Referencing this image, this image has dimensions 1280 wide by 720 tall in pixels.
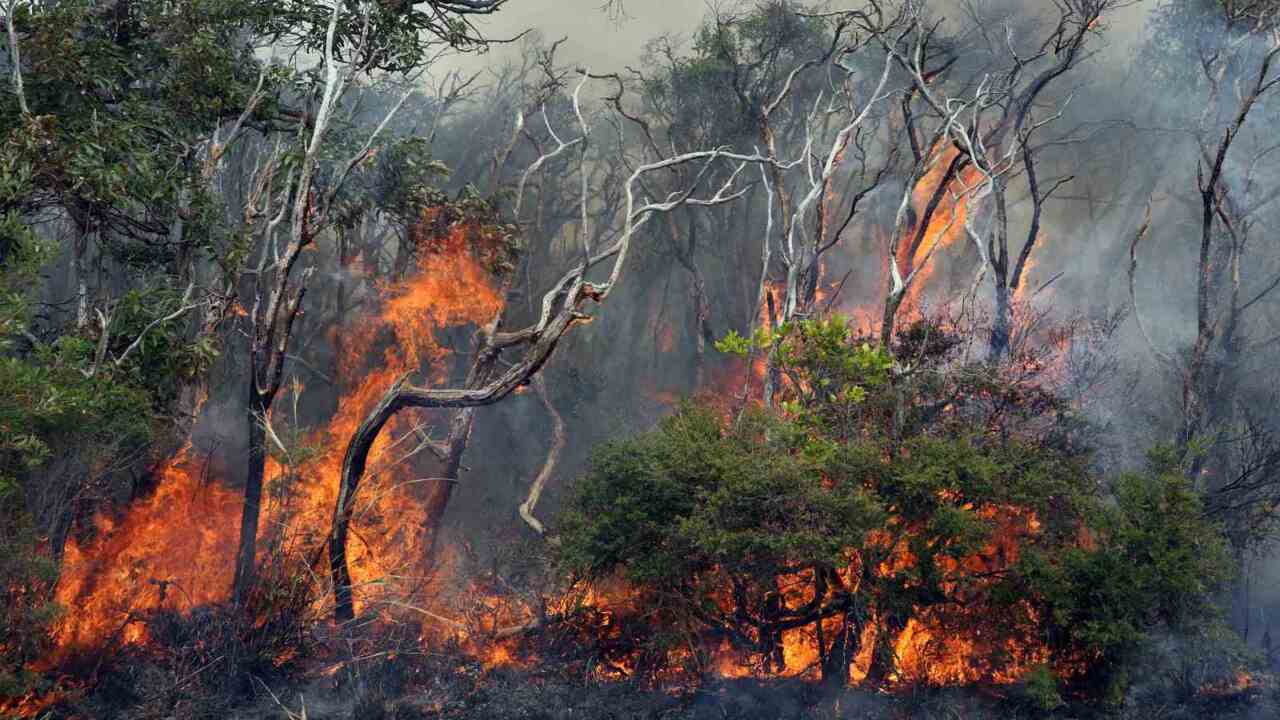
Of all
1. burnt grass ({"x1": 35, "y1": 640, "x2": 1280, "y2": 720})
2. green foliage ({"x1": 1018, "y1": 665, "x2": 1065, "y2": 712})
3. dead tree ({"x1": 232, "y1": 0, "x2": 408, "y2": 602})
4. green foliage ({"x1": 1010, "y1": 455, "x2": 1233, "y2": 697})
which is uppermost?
dead tree ({"x1": 232, "y1": 0, "x2": 408, "y2": 602})

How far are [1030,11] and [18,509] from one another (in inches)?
991

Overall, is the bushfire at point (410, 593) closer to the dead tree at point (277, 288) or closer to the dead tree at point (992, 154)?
the dead tree at point (277, 288)

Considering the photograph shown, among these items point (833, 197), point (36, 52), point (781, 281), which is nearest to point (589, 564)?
point (36, 52)

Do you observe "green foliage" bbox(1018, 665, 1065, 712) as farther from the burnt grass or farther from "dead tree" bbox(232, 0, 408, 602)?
"dead tree" bbox(232, 0, 408, 602)

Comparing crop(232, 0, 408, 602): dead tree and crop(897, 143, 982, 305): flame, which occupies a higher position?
crop(897, 143, 982, 305): flame

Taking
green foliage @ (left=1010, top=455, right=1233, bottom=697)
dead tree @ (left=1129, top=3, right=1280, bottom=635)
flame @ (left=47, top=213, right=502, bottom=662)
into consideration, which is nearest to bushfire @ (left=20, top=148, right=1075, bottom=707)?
flame @ (left=47, top=213, right=502, bottom=662)

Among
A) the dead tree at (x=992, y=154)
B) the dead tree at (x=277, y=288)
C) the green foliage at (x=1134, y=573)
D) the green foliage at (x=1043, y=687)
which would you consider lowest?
the green foliage at (x=1043, y=687)

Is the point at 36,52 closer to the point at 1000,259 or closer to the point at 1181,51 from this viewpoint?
the point at 1000,259

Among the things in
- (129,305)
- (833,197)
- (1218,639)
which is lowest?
(1218,639)

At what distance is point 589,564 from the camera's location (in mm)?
12094

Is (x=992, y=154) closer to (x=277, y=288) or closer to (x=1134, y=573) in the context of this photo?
(x=1134, y=573)

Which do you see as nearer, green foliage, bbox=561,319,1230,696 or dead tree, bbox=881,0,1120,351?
green foliage, bbox=561,319,1230,696

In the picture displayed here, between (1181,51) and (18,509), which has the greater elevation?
(1181,51)

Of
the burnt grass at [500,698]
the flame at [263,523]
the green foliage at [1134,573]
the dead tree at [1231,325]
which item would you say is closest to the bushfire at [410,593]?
the flame at [263,523]
